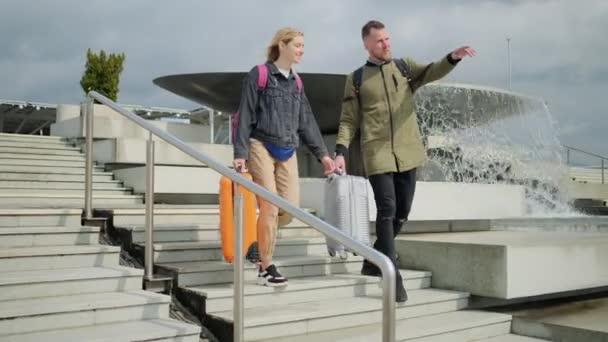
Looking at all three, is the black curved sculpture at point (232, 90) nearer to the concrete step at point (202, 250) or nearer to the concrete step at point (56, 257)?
the concrete step at point (202, 250)

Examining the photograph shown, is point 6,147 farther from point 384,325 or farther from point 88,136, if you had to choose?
point 384,325

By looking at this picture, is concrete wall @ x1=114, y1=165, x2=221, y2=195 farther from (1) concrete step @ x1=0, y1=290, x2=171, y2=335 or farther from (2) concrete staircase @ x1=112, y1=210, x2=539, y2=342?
(1) concrete step @ x1=0, y1=290, x2=171, y2=335

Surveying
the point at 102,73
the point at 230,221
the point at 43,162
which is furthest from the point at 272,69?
the point at 102,73

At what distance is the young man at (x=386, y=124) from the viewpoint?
12.2 ft

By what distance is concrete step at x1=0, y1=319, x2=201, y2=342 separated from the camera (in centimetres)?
269

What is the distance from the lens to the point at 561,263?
167 inches

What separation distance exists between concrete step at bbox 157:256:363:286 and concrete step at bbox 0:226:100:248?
0.63 metres

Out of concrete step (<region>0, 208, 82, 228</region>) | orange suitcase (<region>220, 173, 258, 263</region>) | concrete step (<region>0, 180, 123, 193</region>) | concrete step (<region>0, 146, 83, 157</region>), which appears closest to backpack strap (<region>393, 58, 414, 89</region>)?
orange suitcase (<region>220, 173, 258, 263</region>)

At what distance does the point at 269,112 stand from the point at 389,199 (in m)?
0.92

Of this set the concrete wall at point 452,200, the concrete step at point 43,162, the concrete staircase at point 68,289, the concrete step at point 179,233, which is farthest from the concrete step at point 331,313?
the concrete step at point 43,162

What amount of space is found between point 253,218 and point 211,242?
989 millimetres

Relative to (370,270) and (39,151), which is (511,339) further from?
(39,151)

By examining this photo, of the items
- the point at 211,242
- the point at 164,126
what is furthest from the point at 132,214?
the point at 164,126

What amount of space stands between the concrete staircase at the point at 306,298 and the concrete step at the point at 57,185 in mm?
2151
